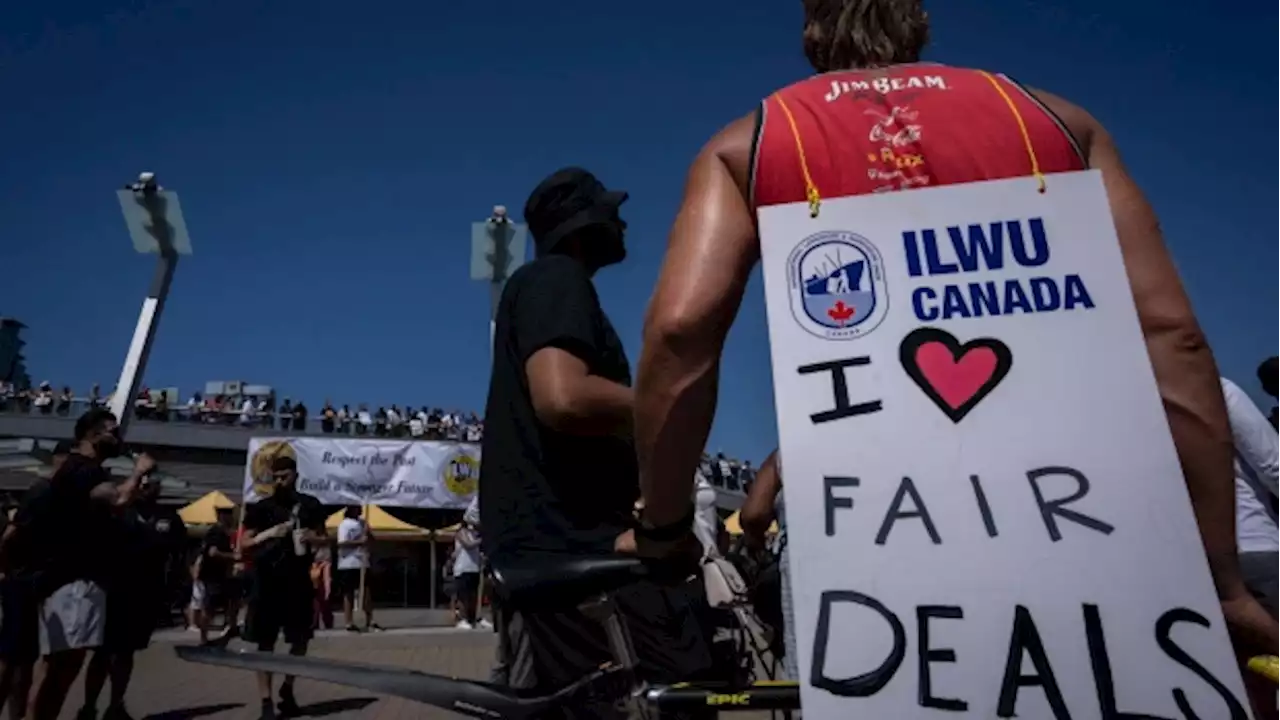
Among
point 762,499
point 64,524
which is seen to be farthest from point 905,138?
point 64,524

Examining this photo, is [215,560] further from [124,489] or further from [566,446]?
[566,446]

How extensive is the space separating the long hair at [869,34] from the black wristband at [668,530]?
2.99 ft

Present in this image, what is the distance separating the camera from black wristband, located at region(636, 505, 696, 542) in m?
1.48

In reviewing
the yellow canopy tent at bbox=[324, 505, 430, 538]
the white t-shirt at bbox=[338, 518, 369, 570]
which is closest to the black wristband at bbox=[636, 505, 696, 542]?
the white t-shirt at bbox=[338, 518, 369, 570]

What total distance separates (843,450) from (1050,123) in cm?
69

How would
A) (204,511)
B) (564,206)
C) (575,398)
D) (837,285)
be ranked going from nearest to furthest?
1. (837,285)
2. (575,398)
3. (564,206)
4. (204,511)

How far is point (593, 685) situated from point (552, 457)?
1.91 ft

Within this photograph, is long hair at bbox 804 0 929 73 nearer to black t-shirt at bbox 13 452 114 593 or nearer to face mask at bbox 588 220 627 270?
face mask at bbox 588 220 627 270

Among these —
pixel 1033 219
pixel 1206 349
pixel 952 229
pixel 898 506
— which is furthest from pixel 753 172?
pixel 1206 349

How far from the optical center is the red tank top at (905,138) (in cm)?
138

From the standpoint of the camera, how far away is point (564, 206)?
252 centimetres

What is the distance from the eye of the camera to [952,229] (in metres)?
1.29

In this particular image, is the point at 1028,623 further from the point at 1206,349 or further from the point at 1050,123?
the point at 1050,123

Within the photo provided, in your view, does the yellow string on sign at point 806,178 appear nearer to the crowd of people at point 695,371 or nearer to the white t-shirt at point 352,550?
the crowd of people at point 695,371
